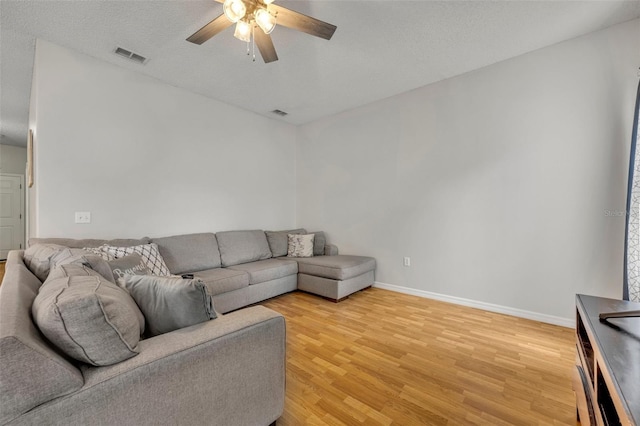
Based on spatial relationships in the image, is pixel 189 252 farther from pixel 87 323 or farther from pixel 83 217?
pixel 87 323

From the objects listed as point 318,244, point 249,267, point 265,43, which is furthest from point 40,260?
point 318,244

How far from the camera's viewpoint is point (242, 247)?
12.1 feet

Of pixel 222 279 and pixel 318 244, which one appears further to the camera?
pixel 318 244

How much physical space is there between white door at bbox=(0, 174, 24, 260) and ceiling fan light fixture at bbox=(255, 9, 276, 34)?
25.4ft

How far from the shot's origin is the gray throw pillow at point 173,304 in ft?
3.94

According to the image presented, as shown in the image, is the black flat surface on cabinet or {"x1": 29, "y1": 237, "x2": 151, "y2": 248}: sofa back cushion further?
{"x1": 29, "y1": 237, "x2": 151, "y2": 248}: sofa back cushion

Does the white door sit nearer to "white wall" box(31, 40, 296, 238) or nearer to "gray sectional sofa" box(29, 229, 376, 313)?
"white wall" box(31, 40, 296, 238)

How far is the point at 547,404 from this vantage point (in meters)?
1.58

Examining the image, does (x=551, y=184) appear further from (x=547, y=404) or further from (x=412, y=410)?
(x=412, y=410)

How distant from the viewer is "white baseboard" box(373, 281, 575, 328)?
2607 mm

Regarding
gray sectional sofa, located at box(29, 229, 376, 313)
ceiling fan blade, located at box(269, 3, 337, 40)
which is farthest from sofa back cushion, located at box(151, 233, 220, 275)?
ceiling fan blade, located at box(269, 3, 337, 40)

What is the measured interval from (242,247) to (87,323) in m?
2.87

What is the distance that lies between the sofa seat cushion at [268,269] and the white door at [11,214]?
6.41 m

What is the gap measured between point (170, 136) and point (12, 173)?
5.72m
